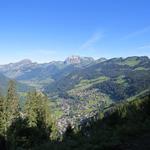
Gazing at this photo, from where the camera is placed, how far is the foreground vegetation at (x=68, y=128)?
14.9 meters

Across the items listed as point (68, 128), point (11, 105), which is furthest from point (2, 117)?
point (68, 128)

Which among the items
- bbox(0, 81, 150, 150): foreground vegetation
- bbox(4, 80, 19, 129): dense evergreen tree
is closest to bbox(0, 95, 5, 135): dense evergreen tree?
bbox(0, 81, 150, 150): foreground vegetation

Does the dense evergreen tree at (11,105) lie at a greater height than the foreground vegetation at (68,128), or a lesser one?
greater

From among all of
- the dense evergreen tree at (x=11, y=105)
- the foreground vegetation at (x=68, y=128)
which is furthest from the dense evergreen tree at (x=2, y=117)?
the dense evergreen tree at (x=11, y=105)

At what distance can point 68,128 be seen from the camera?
5288 centimetres

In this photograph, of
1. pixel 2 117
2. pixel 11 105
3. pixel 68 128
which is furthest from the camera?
pixel 11 105

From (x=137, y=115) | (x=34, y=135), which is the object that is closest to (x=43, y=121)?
(x=34, y=135)

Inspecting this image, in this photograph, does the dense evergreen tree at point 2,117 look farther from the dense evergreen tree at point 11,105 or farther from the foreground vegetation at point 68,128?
the dense evergreen tree at point 11,105

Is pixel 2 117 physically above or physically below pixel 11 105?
below

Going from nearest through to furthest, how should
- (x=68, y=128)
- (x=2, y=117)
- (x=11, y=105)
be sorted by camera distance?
(x=68, y=128) → (x=2, y=117) → (x=11, y=105)

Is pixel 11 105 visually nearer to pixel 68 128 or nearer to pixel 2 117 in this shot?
pixel 2 117

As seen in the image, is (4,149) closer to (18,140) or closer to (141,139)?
(18,140)

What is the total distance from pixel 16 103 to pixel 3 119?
185 inches

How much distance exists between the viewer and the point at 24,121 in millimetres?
50094
